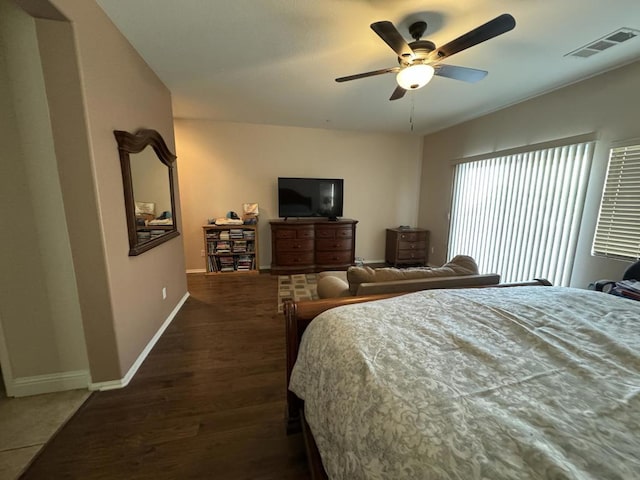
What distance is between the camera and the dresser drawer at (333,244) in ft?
14.8

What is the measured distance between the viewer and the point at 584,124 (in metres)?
2.59

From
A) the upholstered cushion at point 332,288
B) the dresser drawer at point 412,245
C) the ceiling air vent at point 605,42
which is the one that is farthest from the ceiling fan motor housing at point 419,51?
the dresser drawer at point 412,245

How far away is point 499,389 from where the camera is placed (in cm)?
72

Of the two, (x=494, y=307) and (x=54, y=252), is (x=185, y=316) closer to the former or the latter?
(x=54, y=252)

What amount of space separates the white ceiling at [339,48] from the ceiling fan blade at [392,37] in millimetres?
227

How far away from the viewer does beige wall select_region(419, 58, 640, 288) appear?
91.0 inches

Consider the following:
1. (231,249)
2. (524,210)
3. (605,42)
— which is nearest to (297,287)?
(231,249)

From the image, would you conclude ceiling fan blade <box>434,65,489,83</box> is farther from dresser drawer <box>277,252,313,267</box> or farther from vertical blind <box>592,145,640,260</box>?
dresser drawer <box>277,252,313,267</box>

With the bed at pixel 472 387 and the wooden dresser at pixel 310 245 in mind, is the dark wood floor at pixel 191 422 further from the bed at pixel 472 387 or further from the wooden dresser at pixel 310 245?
the wooden dresser at pixel 310 245

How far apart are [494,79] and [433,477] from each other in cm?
345

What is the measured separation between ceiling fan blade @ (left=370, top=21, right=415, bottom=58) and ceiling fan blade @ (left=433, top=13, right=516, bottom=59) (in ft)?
0.66

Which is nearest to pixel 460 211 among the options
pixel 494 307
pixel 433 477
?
pixel 494 307

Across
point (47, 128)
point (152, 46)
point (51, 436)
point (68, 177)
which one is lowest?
point (51, 436)

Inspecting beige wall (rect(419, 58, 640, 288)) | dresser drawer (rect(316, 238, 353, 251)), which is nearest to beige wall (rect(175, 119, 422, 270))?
dresser drawer (rect(316, 238, 353, 251))
